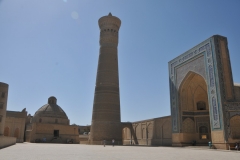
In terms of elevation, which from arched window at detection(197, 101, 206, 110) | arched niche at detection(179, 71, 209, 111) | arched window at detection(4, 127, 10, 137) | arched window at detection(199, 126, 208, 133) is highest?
arched niche at detection(179, 71, 209, 111)

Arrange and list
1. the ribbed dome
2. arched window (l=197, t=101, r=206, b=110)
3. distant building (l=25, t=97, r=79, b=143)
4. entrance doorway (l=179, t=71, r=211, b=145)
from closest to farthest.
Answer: entrance doorway (l=179, t=71, r=211, b=145) < arched window (l=197, t=101, r=206, b=110) < distant building (l=25, t=97, r=79, b=143) < the ribbed dome

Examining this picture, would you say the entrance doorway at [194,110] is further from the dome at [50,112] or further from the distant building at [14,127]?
the distant building at [14,127]

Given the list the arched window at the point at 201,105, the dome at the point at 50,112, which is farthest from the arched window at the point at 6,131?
the arched window at the point at 201,105

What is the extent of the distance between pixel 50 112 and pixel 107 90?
988 cm

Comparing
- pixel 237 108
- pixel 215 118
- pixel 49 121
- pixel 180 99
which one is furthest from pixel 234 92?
pixel 49 121

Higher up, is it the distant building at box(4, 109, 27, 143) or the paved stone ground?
the distant building at box(4, 109, 27, 143)


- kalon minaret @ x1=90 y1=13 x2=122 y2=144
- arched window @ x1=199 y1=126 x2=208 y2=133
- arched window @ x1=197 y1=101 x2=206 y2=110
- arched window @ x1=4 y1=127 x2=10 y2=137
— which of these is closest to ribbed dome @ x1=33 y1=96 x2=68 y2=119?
arched window @ x1=4 y1=127 x2=10 y2=137

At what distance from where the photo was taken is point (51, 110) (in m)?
26.8

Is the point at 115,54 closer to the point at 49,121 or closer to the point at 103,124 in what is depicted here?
the point at 103,124

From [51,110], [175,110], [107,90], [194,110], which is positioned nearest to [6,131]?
[51,110]

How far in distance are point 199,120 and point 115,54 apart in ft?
31.7

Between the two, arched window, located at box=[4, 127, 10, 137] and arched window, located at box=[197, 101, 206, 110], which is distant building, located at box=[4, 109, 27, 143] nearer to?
arched window, located at box=[4, 127, 10, 137]

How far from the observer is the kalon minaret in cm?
1936

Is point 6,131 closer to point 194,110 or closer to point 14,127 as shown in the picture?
point 14,127
